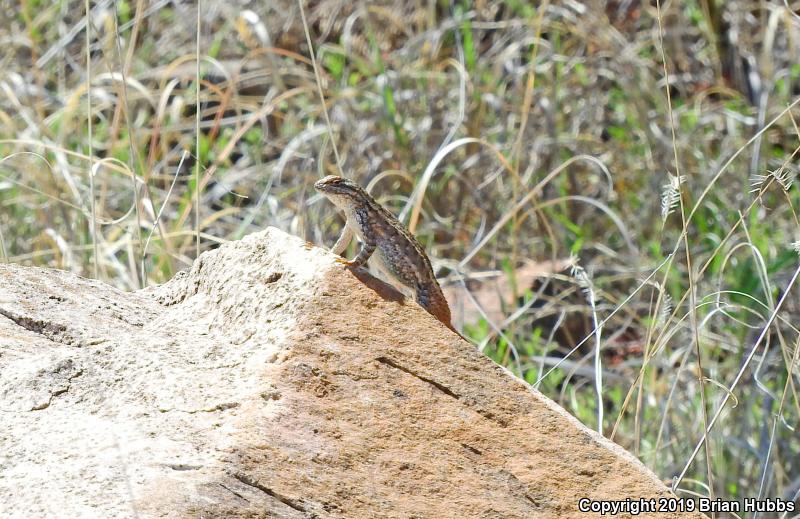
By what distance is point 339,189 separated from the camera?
9.50 feet

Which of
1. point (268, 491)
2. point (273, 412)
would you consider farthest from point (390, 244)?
point (268, 491)

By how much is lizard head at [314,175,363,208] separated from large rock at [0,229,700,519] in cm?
42

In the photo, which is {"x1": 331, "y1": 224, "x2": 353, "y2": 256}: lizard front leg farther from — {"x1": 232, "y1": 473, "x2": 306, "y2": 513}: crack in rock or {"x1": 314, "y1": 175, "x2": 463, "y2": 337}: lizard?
{"x1": 232, "y1": 473, "x2": 306, "y2": 513}: crack in rock

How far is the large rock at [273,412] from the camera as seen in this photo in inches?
73.1

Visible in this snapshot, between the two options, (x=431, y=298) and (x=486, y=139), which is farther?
(x=486, y=139)

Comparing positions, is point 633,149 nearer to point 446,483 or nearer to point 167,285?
point 167,285

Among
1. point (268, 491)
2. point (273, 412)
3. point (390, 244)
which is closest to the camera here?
point (268, 491)

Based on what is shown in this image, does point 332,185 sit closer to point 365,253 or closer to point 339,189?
point 339,189

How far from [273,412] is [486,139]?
450 cm

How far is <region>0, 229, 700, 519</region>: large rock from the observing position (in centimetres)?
186

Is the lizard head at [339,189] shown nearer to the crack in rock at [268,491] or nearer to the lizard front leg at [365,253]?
the lizard front leg at [365,253]

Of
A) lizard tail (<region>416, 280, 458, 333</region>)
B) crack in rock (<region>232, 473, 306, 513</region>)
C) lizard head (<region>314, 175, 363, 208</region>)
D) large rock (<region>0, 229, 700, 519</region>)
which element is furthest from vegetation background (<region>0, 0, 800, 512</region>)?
crack in rock (<region>232, 473, 306, 513</region>)

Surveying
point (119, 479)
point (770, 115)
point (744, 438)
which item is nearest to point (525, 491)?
point (119, 479)

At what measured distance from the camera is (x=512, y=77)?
6523mm
